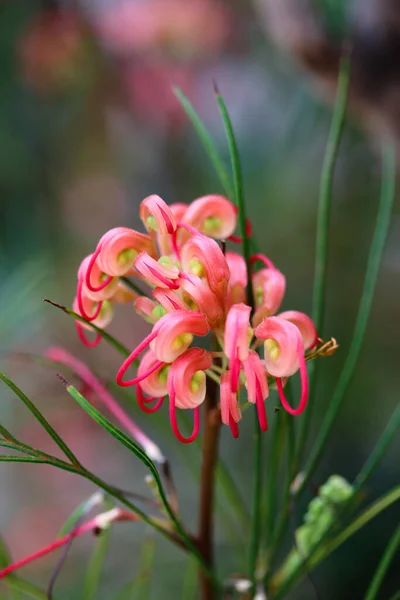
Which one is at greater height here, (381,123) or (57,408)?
(381,123)

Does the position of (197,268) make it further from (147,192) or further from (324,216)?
(147,192)

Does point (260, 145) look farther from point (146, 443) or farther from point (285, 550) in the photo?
point (146, 443)

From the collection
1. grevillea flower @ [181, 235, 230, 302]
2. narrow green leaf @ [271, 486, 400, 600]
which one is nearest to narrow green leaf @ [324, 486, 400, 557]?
narrow green leaf @ [271, 486, 400, 600]

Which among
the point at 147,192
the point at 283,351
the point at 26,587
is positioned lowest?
the point at 26,587

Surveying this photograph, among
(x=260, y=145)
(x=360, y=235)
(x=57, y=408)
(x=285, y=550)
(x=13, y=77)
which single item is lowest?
(x=285, y=550)

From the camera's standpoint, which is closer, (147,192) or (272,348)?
(272,348)

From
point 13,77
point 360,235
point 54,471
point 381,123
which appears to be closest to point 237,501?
A: point 381,123

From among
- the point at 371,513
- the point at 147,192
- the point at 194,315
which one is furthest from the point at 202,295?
the point at 147,192

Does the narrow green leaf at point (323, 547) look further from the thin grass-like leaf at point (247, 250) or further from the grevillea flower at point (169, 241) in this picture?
the grevillea flower at point (169, 241)
